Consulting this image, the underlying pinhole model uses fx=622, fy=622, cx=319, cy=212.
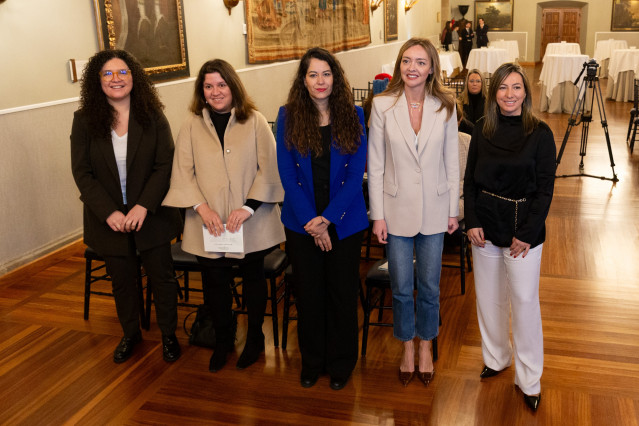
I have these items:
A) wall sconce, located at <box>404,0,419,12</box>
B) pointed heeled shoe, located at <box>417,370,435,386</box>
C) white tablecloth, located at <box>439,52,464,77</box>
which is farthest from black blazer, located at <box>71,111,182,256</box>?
wall sconce, located at <box>404,0,419,12</box>

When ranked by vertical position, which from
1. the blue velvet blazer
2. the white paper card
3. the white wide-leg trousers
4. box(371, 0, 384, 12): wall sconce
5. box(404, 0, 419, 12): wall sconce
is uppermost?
box(404, 0, 419, 12): wall sconce

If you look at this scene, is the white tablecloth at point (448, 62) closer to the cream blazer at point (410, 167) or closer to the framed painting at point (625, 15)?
the framed painting at point (625, 15)

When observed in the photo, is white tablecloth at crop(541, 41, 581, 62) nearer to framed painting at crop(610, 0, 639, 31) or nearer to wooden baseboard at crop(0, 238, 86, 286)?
framed painting at crop(610, 0, 639, 31)

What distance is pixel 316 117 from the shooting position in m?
2.78

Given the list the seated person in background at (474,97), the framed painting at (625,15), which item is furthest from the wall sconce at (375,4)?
the framed painting at (625,15)

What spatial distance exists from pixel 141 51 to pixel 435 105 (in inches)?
160

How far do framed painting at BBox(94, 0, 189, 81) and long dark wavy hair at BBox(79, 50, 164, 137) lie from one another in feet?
8.36

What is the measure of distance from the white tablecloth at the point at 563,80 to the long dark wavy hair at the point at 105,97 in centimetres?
1055

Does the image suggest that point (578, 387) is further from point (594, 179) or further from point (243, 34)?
point (243, 34)

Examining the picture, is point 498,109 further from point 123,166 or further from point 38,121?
point 38,121

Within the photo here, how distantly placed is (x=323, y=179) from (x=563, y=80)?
1066 cm

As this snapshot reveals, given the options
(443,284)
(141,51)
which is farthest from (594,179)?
(141,51)

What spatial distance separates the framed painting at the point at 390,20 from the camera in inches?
581

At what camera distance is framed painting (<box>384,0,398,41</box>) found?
14746 mm
